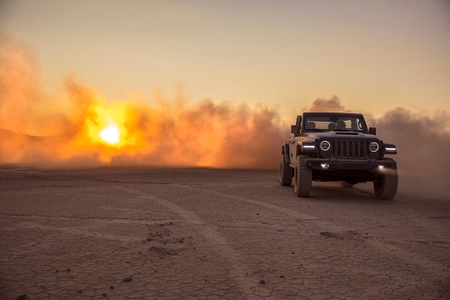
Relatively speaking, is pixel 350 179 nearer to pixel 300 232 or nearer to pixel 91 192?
pixel 300 232

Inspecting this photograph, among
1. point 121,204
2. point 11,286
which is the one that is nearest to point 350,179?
point 121,204

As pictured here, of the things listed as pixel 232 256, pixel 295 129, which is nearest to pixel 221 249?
pixel 232 256

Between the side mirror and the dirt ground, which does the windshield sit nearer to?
the side mirror

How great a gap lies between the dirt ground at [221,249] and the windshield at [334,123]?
2.85m

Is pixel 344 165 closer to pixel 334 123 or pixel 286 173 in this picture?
pixel 334 123

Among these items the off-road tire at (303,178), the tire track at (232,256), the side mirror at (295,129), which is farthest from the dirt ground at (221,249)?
the side mirror at (295,129)

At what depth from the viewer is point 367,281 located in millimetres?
3744

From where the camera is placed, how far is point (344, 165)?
942 centimetres

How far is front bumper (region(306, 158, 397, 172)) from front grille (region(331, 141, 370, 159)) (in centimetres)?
19

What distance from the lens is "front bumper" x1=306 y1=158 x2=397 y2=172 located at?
941 cm

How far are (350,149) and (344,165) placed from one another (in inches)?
19.1

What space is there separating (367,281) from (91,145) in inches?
1564

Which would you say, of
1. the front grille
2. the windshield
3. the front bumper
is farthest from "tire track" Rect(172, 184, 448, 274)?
the windshield

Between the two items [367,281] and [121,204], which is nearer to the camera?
[367,281]
